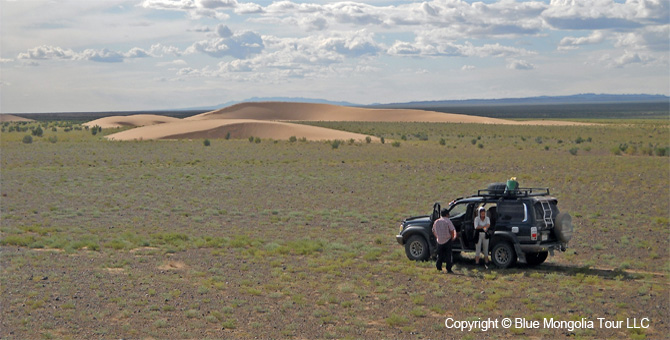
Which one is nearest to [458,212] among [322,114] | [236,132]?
[236,132]

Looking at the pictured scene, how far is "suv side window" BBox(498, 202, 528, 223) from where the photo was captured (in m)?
17.0

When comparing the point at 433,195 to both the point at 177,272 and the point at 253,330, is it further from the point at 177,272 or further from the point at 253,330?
the point at 253,330

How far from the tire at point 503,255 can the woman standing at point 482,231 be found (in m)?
0.19

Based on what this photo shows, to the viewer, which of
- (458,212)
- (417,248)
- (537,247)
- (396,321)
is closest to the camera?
(396,321)

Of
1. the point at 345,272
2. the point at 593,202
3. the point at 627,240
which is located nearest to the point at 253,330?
the point at 345,272

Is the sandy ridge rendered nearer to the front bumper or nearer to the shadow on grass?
the shadow on grass

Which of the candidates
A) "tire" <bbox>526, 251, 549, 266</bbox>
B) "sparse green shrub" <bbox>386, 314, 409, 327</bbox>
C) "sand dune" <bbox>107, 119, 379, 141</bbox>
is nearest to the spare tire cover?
"tire" <bbox>526, 251, 549, 266</bbox>

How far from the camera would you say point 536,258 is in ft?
59.4

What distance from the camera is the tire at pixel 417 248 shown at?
60.4 ft

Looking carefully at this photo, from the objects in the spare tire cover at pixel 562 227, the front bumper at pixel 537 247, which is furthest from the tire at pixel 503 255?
the spare tire cover at pixel 562 227

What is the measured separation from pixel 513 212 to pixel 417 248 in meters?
2.62

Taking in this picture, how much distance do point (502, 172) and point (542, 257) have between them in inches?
1029

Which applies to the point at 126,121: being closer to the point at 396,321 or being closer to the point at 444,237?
the point at 444,237

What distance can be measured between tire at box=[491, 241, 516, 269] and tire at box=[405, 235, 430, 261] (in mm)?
1635
